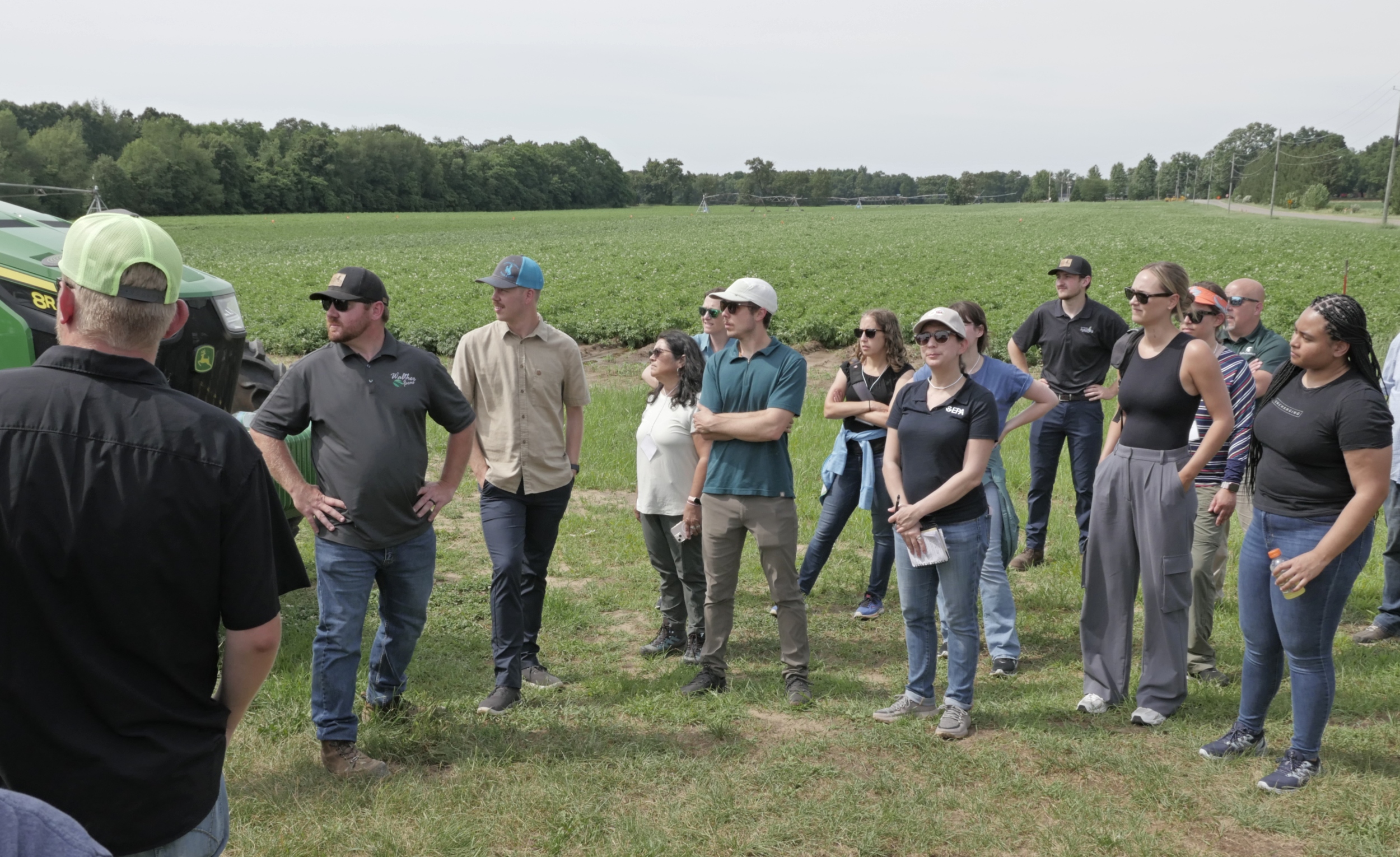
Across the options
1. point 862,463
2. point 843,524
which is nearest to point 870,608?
point 843,524

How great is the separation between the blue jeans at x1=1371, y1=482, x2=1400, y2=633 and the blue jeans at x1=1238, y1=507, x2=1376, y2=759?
7.67 ft

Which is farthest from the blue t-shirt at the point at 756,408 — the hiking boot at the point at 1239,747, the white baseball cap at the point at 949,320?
the hiking boot at the point at 1239,747

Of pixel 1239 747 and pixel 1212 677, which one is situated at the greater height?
pixel 1239 747

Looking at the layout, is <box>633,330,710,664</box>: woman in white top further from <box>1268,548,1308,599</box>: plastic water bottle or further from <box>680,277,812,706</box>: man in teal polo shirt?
<box>1268,548,1308,599</box>: plastic water bottle

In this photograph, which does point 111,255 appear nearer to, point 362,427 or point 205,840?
point 205,840

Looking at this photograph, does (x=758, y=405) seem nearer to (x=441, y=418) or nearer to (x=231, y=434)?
(x=441, y=418)

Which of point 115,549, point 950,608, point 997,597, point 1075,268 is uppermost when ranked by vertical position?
point 1075,268

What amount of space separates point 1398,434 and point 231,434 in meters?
6.91

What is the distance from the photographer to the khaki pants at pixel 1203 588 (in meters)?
6.07

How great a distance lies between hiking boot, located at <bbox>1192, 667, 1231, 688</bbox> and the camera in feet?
19.7

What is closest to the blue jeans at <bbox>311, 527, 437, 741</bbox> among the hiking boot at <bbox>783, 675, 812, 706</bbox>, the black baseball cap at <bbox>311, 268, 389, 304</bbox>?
the black baseball cap at <bbox>311, 268, 389, 304</bbox>

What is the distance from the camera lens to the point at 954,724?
17.2 feet

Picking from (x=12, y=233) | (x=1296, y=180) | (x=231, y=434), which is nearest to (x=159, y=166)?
(x=12, y=233)

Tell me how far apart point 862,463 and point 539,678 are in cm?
256
